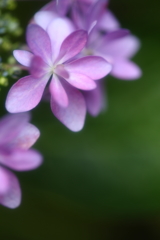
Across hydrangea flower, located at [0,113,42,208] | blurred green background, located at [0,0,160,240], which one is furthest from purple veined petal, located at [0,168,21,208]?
blurred green background, located at [0,0,160,240]

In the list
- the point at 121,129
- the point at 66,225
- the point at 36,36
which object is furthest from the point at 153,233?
the point at 36,36

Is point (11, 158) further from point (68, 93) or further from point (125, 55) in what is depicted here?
point (125, 55)

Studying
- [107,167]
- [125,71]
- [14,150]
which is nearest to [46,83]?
[14,150]

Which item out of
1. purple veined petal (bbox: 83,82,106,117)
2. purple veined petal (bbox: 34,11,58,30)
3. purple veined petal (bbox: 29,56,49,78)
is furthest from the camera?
purple veined petal (bbox: 83,82,106,117)

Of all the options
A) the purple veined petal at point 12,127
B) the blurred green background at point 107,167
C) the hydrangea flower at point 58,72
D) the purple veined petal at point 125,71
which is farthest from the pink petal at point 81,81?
the blurred green background at point 107,167

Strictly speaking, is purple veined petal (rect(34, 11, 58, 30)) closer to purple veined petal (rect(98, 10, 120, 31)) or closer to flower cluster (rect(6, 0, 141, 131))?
flower cluster (rect(6, 0, 141, 131))

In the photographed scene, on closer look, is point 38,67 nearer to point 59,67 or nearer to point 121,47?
point 59,67
